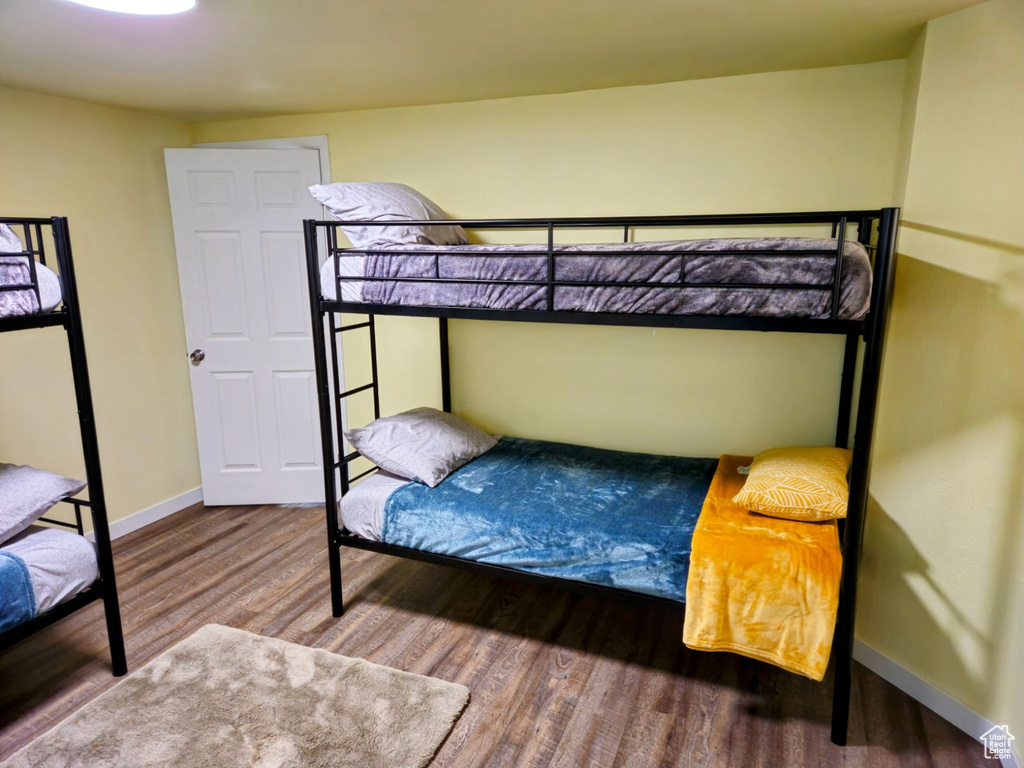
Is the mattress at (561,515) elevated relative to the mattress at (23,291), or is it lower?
lower

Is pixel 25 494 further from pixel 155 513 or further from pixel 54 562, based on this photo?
pixel 155 513

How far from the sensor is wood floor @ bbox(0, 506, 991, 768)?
1.94m

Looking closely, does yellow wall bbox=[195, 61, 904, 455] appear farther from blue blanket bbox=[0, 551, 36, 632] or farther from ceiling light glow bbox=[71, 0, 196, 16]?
blue blanket bbox=[0, 551, 36, 632]

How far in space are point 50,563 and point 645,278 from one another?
6.89 feet

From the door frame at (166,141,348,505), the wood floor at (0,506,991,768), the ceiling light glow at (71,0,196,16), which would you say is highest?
the ceiling light glow at (71,0,196,16)

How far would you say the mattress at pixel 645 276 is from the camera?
1743mm

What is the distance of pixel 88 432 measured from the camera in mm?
2105

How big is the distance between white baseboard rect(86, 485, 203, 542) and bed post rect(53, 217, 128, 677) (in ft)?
4.17

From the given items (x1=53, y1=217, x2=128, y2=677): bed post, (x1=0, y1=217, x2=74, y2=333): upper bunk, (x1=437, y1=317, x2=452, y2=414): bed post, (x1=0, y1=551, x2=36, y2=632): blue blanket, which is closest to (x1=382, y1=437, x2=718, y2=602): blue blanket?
(x1=437, y1=317, x2=452, y2=414): bed post

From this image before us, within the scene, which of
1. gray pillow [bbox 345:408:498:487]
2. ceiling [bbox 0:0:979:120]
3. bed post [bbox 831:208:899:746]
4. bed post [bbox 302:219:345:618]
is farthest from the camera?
gray pillow [bbox 345:408:498:487]

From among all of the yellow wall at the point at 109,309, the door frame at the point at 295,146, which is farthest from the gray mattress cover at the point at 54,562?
the door frame at the point at 295,146

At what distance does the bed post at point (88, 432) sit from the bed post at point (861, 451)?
2364 mm

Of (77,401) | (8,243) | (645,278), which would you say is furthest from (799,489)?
(8,243)

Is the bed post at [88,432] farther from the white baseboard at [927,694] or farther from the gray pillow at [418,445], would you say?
the white baseboard at [927,694]
